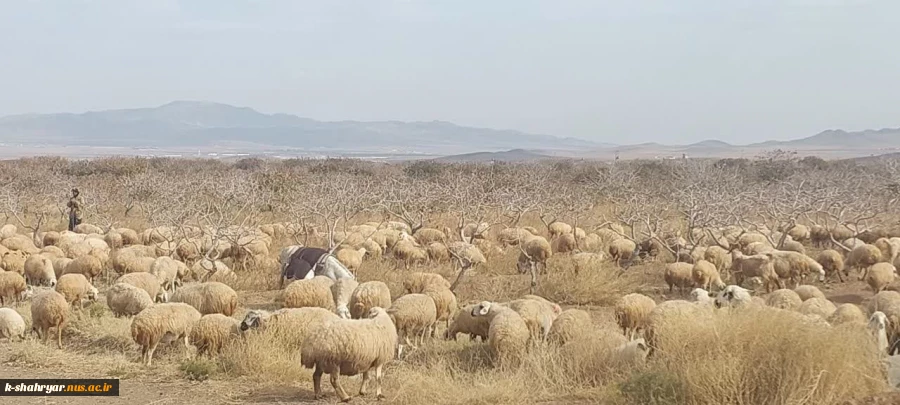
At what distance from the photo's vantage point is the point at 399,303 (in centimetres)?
1004

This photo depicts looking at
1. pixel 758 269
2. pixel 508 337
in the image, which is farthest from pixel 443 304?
pixel 758 269

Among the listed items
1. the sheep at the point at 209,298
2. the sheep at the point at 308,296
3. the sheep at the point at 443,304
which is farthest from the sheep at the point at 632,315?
the sheep at the point at 209,298

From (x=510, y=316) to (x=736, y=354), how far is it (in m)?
3.05

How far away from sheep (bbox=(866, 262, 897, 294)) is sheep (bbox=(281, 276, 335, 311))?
9.40m

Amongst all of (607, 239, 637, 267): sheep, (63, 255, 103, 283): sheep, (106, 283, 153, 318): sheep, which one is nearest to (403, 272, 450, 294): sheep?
(106, 283, 153, 318): sheep

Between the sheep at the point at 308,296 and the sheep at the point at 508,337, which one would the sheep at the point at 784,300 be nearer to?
the sheep at the point at 508,337

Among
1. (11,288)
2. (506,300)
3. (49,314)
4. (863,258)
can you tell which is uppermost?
(49,314)

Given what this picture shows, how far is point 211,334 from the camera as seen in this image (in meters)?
9.39

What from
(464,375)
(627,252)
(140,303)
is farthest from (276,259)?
(464,375)

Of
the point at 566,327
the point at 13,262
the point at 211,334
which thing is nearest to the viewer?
the point at 566,327

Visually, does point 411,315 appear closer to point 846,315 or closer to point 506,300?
point 506,300

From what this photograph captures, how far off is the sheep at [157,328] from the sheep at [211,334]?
115 millimetres

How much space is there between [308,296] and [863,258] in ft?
37.0

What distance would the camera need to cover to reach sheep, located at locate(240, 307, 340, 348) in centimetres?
913
